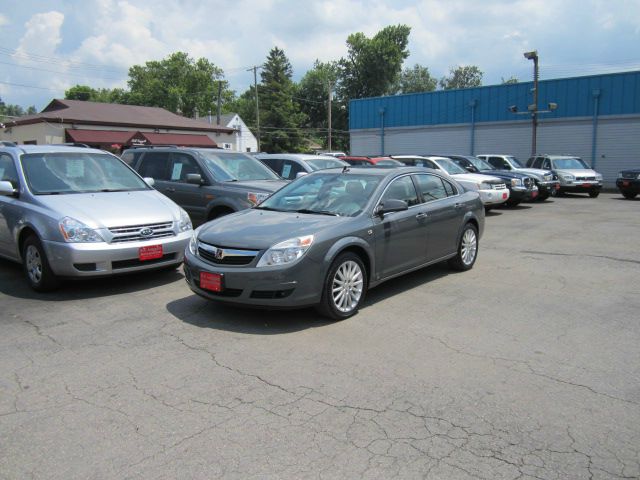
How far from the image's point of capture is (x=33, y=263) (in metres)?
6.66

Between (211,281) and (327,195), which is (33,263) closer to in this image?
(211,281)

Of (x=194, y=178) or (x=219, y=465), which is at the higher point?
(x=194, y=178)

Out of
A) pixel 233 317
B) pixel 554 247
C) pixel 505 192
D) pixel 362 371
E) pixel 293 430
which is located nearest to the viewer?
pixel 293 430

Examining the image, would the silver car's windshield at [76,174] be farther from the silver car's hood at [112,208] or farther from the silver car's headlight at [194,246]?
the silver car's headlight at [194,246]

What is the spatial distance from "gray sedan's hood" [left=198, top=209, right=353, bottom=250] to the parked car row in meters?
0.01

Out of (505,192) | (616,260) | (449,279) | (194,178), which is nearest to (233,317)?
(449,279)

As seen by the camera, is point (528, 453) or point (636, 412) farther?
point (636, 412)

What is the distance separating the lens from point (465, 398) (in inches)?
149

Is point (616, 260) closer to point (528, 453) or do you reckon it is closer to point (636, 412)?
point (636, 412)

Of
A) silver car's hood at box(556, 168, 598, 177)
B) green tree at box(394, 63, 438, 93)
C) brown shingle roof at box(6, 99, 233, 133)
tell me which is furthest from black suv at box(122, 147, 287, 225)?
green tree at box(394, 63, 438, 93)

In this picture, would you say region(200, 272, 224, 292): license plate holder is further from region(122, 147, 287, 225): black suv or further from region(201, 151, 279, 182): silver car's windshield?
region(201, 151, 279, 182): silver car's windshield

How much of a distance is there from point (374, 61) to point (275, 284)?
76.3 metres

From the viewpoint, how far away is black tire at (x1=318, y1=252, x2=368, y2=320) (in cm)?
536

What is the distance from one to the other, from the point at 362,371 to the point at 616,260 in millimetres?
6367
